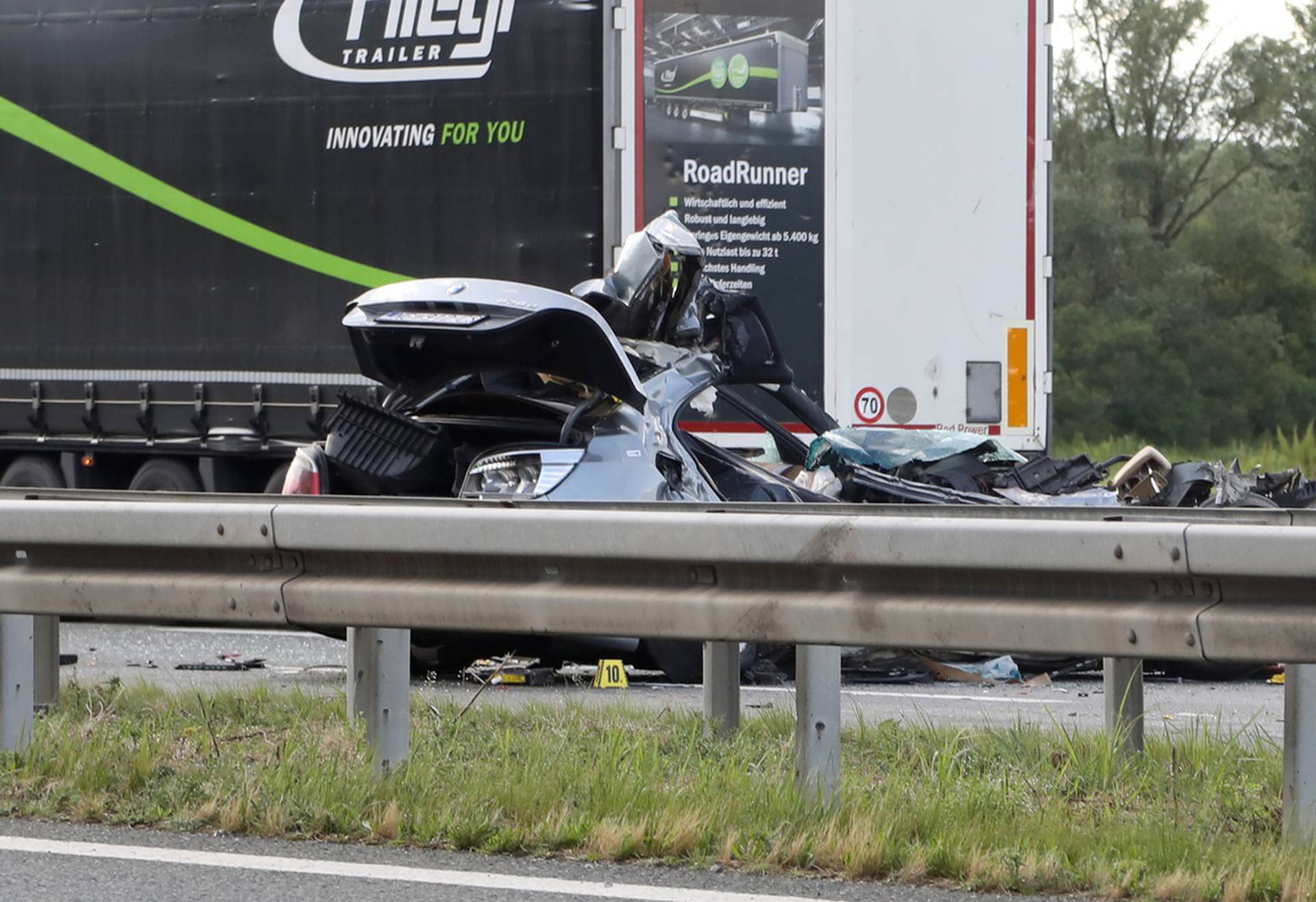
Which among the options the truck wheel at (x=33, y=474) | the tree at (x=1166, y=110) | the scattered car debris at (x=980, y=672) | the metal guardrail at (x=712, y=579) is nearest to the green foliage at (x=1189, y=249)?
the tree at (x=1166, y=110)

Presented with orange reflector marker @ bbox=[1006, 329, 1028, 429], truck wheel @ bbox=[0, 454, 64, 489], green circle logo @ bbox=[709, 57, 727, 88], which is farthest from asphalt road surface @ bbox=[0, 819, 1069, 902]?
truck wheel @ bbox=[0, 454, 64, 489]

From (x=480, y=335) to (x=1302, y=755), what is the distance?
13.5ft

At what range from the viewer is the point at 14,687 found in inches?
234

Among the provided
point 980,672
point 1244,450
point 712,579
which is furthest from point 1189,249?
point 712,579

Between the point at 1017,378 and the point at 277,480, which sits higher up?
the point at 1017,378

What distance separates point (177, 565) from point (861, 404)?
7528mm

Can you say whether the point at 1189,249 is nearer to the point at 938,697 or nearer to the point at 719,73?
the point at 719,73

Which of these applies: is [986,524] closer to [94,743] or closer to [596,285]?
[94,743]

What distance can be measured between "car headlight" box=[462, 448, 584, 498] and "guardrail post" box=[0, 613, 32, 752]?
101 inches

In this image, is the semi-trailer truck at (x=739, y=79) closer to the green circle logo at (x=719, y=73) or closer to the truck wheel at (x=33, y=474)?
the green circle logo at (x=719, y=73)

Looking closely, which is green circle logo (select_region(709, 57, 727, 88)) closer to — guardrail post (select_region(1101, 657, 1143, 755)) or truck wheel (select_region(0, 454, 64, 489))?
truck wheel (select_region(0, 454, 64, 489))

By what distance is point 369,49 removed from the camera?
1389 centimetres

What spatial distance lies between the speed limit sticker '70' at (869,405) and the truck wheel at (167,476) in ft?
15.7

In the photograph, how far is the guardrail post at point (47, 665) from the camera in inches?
273
